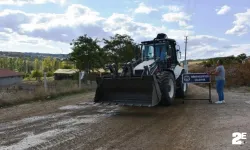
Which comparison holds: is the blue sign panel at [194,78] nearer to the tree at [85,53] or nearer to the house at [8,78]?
the tree at [85,53]

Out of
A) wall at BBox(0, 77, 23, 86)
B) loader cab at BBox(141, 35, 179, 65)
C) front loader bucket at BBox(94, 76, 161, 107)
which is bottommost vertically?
wall at BBox(0, 77, 23, 86)

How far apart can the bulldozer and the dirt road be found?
41cm

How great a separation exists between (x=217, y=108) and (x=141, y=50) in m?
4.19

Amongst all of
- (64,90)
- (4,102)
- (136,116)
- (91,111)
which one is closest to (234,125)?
(136,116)

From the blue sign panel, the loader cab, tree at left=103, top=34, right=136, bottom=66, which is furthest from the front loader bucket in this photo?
tree at left=103, top=34, right=136, bottom=66

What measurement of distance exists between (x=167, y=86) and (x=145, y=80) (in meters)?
1.23

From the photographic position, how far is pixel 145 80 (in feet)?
32.4

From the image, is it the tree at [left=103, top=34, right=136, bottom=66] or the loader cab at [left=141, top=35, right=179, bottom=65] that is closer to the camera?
the loader cab at [left=141, top=35, right=179, bottom=65]

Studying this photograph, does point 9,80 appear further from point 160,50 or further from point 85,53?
point 160,50

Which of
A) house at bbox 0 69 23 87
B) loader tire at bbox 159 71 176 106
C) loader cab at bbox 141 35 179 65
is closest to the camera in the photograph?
loader tire at bbox 159 71 176 106

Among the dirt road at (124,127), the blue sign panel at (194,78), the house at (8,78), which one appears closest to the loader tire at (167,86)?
the dirt road at (124,127)

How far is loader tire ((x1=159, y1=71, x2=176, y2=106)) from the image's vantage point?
34.1 ft

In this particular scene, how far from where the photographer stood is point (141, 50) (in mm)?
12992

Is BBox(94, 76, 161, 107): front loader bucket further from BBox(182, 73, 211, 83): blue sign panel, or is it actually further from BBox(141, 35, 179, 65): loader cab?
BBox(182, 73, 211, 83): blue sign panel
